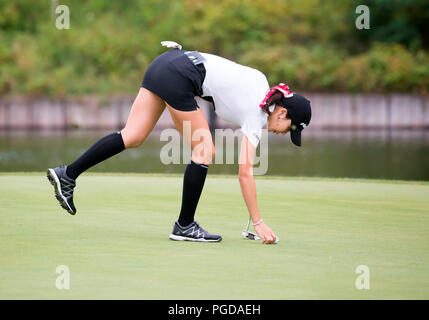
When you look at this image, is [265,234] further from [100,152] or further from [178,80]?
[100,152]

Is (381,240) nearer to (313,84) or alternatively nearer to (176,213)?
(176,213)

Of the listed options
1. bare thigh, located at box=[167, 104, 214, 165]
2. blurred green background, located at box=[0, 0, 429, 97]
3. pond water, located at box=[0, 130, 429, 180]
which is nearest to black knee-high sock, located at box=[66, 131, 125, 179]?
bare thigh, located at box=[167, 104, 214, 165]

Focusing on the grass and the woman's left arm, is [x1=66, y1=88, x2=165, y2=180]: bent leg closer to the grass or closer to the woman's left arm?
the grass

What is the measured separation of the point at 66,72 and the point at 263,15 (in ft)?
34.6

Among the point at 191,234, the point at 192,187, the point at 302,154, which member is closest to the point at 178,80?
the point at 192,187

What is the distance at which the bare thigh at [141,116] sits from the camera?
6035 millimetres

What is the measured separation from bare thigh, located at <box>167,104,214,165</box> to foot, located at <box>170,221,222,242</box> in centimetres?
46

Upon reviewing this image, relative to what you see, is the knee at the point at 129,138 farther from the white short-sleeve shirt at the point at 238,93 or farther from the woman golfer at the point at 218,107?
the white short-sleeve shirt at the point at 238,93

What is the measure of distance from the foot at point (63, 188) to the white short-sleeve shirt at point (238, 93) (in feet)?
3.85

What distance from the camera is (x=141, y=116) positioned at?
6.07 metres

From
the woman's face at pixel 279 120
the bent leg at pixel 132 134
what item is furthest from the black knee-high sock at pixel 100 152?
the woman's face at pixel 279 120
